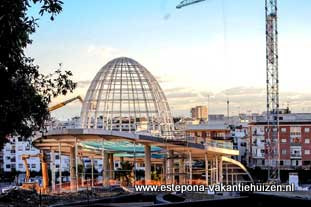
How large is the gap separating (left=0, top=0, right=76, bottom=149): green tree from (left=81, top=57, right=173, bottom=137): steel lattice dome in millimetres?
39057

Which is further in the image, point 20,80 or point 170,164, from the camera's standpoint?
point 170,164

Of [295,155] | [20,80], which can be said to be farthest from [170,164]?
[295,155]

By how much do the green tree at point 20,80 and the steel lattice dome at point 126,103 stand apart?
39.1 m

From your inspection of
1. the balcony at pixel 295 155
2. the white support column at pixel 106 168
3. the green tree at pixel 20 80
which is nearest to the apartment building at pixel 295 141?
the balcony at pixel 295 155

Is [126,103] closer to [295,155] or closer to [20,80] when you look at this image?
[20,80]

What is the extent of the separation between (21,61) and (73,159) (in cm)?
4575

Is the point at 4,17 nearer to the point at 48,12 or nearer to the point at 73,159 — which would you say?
the point at 48,12

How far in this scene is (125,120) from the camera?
53.0 m

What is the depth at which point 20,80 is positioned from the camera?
10.5m

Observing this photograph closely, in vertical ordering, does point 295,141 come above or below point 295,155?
above

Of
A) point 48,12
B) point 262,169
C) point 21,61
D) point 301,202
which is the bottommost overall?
point 262,169

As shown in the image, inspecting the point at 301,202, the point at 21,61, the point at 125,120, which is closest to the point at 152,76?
the point at 125,120

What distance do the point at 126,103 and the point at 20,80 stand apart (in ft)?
138

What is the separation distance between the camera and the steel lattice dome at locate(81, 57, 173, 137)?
52406 millimetres
